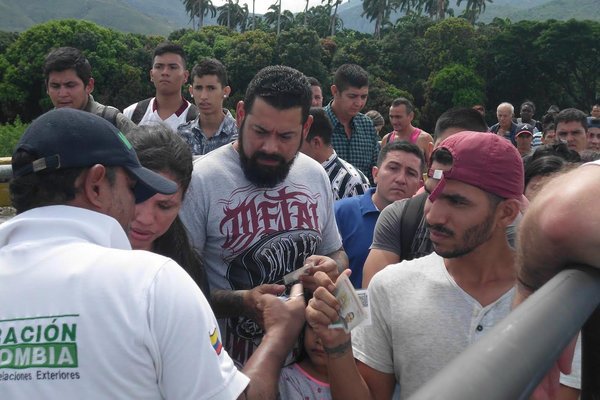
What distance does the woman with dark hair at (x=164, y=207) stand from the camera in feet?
8.47

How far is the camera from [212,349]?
1568mm

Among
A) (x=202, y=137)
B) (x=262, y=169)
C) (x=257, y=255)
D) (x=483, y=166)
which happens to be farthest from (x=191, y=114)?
(x=483, y=166)

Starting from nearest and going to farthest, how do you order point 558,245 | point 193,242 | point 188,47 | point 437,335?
1. point 558,245
2. point 437,335
3. point 193,242
4. point 188,47

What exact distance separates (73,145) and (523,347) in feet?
4.20

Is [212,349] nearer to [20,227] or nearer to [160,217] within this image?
[20,227]

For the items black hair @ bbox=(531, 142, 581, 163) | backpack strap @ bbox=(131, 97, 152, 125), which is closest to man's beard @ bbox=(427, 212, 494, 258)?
black hair @ bbox=(531, 142, 581, 163)

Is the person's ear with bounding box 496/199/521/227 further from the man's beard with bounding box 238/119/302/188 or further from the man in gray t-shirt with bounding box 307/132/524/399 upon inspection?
the man's beard with bounding box 238/119/302/188

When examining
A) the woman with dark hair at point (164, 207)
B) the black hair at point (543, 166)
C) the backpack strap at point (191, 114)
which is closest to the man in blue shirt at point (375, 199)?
the black hair at point (543, 166)

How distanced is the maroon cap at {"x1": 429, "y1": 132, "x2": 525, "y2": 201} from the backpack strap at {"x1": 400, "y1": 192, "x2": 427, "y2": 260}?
692mm

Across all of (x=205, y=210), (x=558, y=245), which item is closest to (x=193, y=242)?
(x=205, y=210)

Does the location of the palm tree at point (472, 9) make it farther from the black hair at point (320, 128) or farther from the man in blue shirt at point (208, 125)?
the black hair at point (320, 128)

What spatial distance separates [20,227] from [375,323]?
1.30 meters

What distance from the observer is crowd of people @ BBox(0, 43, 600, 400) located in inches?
57.3

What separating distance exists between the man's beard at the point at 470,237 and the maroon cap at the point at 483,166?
0.13m
